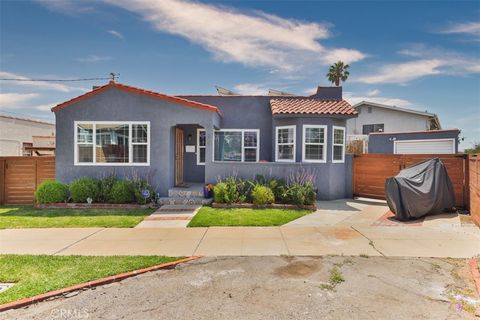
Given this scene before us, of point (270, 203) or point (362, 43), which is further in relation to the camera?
point (362, 43)

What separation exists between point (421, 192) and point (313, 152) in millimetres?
4432

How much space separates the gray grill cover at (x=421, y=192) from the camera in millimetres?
8539

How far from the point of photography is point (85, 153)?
447 inches

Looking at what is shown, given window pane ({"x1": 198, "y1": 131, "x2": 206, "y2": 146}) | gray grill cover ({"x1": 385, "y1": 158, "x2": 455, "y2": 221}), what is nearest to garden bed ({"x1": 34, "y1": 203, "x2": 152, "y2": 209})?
window pane ({"x1": 198, "y1": 131, "x2": 206, "y2": 146})

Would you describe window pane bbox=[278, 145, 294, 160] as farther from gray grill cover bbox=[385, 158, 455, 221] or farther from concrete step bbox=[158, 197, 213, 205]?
gray grill cover bbox=[385, 158, 455, 221]

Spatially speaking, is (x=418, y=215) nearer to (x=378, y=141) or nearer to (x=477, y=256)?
(x=477, y=256)

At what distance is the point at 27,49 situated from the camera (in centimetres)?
1203

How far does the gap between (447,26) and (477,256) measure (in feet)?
28.3

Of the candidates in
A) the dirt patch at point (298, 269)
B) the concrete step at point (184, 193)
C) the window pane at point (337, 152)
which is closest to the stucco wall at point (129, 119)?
the concrete step at point (184, 193)

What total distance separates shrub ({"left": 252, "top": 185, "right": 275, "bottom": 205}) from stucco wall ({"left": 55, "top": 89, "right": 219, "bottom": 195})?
2.55 meters

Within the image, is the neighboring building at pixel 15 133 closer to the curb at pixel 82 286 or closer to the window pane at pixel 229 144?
the window pane at pixel 229 144

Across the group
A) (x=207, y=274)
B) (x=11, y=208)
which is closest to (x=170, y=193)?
(x=11, y=208)

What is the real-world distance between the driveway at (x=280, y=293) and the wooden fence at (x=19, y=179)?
9402 millimetres

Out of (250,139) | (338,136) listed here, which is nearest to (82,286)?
(250,139)
